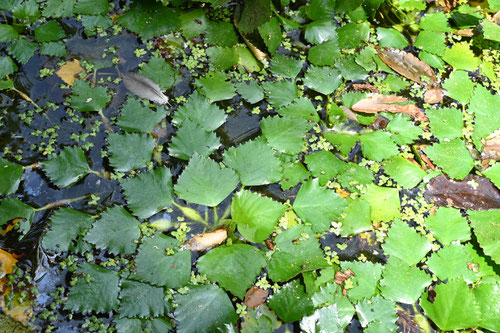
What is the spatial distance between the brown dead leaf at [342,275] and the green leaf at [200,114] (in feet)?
2.48

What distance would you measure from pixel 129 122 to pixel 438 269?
1.33 metres

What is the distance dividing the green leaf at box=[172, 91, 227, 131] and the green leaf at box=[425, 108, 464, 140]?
944mm

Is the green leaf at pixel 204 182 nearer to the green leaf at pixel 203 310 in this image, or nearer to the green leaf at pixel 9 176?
the green leaf at pixel 203 310

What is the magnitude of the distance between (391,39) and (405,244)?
1080 mm

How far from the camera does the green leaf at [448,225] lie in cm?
155

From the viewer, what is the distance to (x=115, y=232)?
1429 millimetres

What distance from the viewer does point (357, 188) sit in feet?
5.34

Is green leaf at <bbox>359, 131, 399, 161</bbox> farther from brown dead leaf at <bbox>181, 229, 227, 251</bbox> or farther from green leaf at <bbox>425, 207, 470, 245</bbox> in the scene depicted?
brown dead leaf at <bbox>181, 229, 227, 251</bbox>

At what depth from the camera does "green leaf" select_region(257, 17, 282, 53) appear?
6.19ft

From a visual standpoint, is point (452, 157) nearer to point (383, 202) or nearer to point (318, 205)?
point (383, 202)

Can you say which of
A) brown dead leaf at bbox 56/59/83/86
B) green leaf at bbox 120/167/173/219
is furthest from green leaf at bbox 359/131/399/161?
brown dead leaf at bbox 56/59/83/86

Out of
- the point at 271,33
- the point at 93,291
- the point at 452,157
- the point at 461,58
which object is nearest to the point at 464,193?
the point at 452,157

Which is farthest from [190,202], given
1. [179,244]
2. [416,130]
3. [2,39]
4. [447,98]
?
[447,98]

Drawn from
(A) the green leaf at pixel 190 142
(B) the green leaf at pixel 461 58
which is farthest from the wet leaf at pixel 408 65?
(A) the green leaf at pixel 190 142
